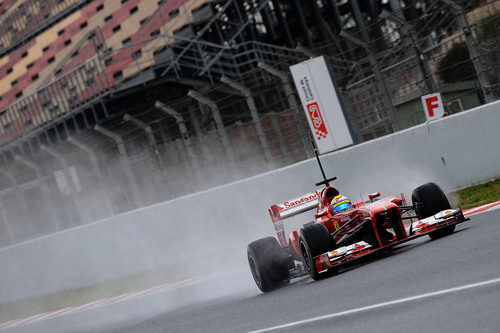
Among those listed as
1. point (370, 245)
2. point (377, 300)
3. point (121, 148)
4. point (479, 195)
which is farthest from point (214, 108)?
point (377, 300)

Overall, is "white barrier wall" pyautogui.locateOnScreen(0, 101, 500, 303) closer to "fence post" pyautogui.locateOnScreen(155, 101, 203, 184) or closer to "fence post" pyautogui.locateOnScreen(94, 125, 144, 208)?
"fence post" pyautogui.locateOnScreen(94, 125, 144, 208)

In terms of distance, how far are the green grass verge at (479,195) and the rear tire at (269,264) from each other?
3.19 metres

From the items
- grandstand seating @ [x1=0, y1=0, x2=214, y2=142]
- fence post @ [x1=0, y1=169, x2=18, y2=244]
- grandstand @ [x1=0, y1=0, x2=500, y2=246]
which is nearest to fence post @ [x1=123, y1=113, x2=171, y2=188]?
grandstand @ [x1=0, y1=0, x2=500, y2=246]

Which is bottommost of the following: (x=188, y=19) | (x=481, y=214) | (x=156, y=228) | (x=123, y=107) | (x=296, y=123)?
(x=481, y=214)

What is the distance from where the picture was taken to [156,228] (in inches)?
560

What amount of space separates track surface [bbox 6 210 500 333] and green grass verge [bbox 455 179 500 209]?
58.8 inches

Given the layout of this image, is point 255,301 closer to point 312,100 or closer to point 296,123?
point 312,100

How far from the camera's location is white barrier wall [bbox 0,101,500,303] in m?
12.1

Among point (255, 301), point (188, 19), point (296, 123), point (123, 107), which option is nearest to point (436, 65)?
point (296, 123)

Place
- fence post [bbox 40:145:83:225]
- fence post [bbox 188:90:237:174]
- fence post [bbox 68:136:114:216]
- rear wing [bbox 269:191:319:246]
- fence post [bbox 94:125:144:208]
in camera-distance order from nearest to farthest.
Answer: rear wing [bbox 269:191:319:246] < fence post [bbox 188:90:237:174] < fence post [bbox 94:125:144:208] < fence post [bbox 68:136:114:216] < fence post [bbox 40:145:83:225]

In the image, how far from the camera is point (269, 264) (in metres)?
8.79

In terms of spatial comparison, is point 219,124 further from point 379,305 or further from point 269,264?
point 379,305

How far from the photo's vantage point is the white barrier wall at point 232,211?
12055 millimetres

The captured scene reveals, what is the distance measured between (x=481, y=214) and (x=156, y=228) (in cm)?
656
